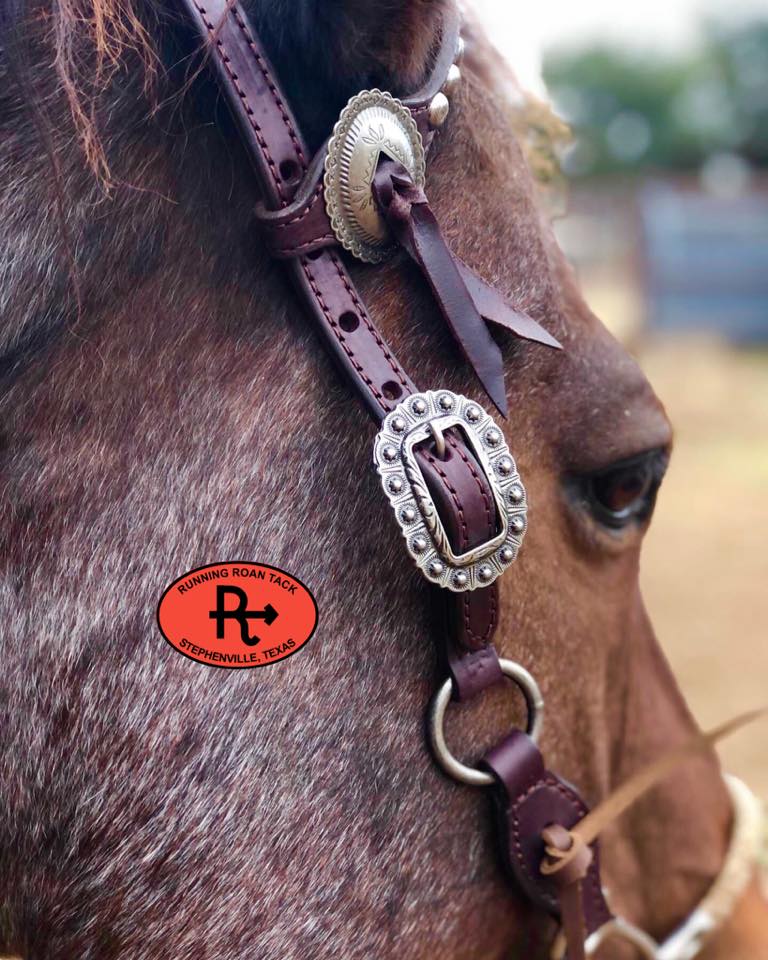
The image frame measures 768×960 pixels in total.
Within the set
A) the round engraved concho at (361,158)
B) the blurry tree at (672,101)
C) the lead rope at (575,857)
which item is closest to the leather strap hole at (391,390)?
the round engraved concho at (361,158)

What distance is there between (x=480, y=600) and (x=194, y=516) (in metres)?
0.31

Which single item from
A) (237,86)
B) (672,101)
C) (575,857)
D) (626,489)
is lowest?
(672,101)

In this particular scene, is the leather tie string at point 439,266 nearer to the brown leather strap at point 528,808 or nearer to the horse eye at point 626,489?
the horse eye at point 626,489

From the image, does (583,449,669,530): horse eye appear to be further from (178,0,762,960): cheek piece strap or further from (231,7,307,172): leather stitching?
(231,7,307,172): leather stitching

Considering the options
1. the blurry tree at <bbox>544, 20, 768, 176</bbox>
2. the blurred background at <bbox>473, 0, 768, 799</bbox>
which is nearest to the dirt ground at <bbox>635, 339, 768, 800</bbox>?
the blurred background at <bbox>473, 0, 768, 799</bbox>

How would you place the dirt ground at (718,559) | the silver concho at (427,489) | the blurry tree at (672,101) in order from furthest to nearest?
the blurry tree at (672,101) < the dirt ground at (718,559) < the silver concho at (427,489)

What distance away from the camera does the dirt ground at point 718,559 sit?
4477mm

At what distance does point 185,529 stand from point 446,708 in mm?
346

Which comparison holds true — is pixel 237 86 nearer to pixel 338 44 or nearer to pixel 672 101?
pixel 338 44

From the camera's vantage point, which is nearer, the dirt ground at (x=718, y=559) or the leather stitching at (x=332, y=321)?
the leather stitching at (x=332, y=321)

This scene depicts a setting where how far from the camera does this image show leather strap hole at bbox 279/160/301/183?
41.2 inches

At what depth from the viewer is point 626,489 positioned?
4.22 feet

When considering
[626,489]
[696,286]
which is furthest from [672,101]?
[626,489]

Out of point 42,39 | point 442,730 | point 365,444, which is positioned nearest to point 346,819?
point 442,730
